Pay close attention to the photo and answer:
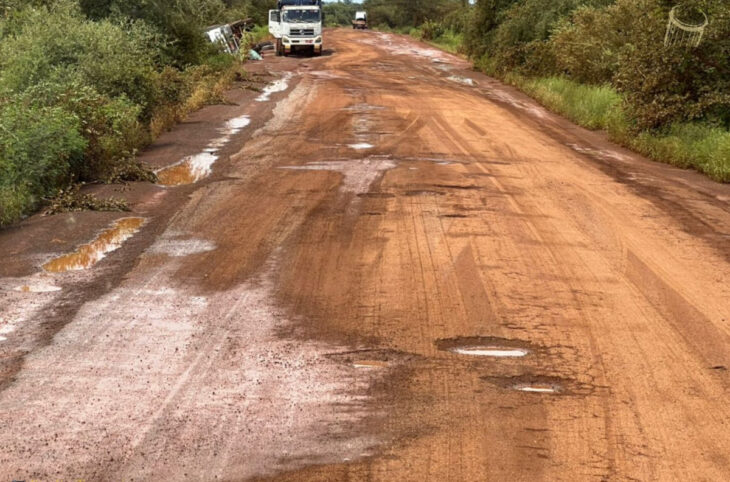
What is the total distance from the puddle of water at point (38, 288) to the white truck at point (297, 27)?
120 feet

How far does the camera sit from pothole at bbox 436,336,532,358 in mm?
6602

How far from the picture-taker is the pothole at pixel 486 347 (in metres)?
6.60

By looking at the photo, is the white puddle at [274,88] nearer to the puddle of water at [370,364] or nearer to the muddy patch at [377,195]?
the muddy patch at [377,195]

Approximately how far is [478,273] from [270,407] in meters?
3.40

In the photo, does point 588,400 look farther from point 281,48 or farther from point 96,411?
point 281,48

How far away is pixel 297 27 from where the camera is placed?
143ft

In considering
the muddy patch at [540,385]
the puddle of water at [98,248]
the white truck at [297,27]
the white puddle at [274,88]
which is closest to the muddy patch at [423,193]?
the puddle of water at [98,248]

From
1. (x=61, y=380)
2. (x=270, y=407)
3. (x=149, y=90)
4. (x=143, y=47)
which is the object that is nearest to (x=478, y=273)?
(x=270, y=407)

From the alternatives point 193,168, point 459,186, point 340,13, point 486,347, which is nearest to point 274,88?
point 193,168

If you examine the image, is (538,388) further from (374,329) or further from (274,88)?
(274,88)

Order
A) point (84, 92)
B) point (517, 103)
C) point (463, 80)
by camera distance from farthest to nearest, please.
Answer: point (463, 80) → point (517, 103) → point (84, 92)

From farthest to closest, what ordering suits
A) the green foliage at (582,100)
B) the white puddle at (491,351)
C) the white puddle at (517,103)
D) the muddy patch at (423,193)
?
the white puddle at (517,103) → the green foliage at (582,100) → the muddy patch at (423,193) → the white puddle at (491,351)

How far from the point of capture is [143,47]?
20688 millimetres

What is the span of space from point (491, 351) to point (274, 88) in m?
21.1
